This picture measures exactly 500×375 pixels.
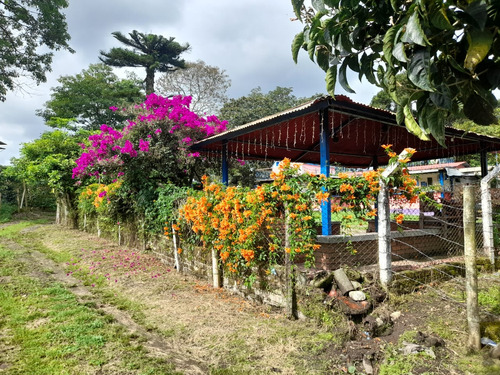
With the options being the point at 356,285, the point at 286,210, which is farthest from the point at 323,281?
the point at 286,210

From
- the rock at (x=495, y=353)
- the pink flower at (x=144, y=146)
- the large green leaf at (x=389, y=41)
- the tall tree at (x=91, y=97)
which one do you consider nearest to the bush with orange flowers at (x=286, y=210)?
the rock at (x=495, y=353)

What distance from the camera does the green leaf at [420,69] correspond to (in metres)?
1.17

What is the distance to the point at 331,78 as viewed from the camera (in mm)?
1744

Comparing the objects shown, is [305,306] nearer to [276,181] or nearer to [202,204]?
[276,181]

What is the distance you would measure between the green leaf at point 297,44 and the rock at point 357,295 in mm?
3132

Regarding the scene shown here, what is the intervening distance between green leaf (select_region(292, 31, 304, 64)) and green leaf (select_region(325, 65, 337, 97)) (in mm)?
199

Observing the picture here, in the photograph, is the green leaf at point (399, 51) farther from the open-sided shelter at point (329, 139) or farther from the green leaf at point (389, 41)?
the open-sided shelter at point (329, 139)

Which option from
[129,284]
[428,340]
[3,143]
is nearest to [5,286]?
[129,284]

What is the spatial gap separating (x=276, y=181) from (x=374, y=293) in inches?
73.5

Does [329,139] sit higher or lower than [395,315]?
higher

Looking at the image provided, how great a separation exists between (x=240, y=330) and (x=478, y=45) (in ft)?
12.2

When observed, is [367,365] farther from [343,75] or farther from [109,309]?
[109,309]

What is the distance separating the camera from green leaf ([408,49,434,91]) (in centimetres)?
117

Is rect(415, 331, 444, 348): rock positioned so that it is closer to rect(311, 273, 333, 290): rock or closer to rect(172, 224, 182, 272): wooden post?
rect(311, 273, 333, 290): rock
